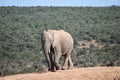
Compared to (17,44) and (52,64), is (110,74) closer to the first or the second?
(52,64)

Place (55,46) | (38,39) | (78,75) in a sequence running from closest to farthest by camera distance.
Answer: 1. (78,75)
2. (55,46)
3. (38,39)

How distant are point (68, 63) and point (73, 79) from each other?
11.4ft

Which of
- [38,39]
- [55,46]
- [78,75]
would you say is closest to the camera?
[78,75]

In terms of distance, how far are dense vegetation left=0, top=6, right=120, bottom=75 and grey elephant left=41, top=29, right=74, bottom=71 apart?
5.99 ft

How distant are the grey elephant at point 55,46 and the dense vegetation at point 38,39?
183 cm

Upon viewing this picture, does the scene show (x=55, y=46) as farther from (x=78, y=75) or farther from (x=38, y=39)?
(x=38, y=39)

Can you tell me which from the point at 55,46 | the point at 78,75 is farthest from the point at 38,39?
the point at 78,75

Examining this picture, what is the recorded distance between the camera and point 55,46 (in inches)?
600

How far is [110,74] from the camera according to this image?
14750 millimetres

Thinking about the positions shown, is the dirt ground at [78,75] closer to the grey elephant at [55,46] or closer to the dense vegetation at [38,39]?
the grey elephant at [55,46]

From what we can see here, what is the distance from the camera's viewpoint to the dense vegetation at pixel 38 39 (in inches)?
888

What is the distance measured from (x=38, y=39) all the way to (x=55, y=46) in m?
25.3

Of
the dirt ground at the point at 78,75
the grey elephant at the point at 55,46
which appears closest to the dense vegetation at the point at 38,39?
the grey elephant at the point at 55,46

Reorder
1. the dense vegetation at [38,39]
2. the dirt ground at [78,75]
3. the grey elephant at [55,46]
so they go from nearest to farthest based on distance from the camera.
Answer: the dirt ground at [78,75], the grey elephant at [55,46], the dense vegetation at [38,39]
